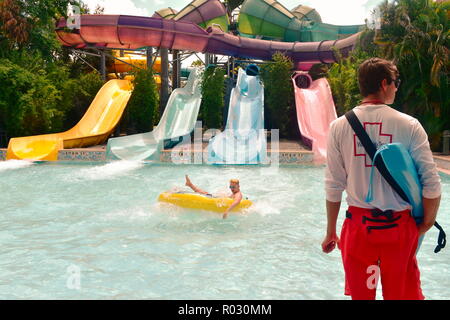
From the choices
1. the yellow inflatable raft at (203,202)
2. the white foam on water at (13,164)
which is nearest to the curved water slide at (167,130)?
the white foam on water at (13,164)

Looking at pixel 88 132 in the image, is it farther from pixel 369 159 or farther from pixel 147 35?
pixel 369 159

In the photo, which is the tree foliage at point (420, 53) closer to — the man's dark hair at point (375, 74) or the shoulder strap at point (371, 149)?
the man's dark hair at point (375, 74)

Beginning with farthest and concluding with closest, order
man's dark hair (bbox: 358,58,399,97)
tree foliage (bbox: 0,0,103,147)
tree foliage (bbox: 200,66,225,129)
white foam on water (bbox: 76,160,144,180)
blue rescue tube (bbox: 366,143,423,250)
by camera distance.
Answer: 1. tree foliage (bbox: 200,66,225,129)
2. tree foliage (bbox: 0,0,103,147)
3. white foam on water (bbox: 76,160,144,180)
4. man's dark hair (bbox: 358,58,399,97)
5. blue rescue tube (bbox: 366,143,423,250)

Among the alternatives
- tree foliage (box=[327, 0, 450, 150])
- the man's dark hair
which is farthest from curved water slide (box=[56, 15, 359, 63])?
the man's dark hair

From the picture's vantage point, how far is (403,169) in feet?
6.21

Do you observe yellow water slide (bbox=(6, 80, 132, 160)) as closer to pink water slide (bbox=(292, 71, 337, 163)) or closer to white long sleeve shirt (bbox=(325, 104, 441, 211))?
pink water slide (bbox=(292, 71, 337, 163))

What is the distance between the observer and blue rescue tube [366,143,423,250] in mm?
1891

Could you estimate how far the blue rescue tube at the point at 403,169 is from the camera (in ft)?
6.20

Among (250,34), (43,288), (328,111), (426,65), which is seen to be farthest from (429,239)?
(250,34)

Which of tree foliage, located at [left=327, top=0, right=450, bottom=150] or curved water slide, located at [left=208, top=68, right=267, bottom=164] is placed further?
tree foliage, located at [left=327, top=0, right=450, bottom=150]

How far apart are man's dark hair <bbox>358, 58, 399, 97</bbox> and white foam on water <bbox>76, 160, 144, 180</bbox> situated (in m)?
7.95

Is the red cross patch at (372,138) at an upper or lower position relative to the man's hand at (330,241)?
upper

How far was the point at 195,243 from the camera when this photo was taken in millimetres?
5113

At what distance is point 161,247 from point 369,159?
3.38 meters
